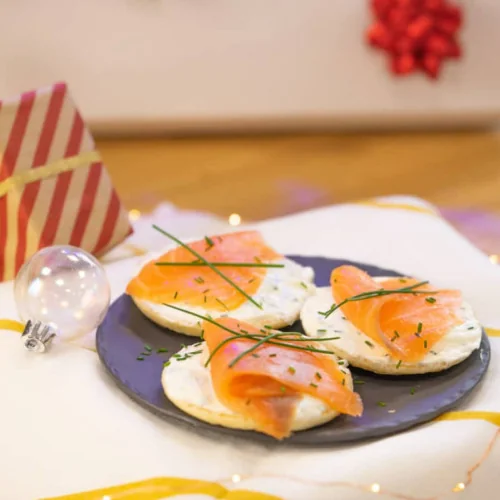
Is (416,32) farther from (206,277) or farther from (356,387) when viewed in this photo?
(356,387)

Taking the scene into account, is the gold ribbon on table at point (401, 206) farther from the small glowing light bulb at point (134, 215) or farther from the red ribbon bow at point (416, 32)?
the red ribbon bow at point (416, 32)

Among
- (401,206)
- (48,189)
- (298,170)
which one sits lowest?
(298,170)

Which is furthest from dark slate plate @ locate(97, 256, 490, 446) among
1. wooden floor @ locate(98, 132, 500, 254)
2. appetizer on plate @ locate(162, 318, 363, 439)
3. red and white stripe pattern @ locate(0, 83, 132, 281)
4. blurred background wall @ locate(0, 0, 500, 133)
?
blurred background wall @ locate(0, 0, 500, 133)

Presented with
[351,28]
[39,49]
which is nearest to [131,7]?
[39,49]

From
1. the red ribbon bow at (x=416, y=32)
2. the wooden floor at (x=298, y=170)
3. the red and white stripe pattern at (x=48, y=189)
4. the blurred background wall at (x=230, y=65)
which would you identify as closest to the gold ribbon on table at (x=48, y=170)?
the red and white stripe pattern at (x=48, y=189)

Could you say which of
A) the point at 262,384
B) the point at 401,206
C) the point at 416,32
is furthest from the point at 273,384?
the point at 416,32

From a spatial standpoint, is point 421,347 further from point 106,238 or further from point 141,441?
point 106,238
